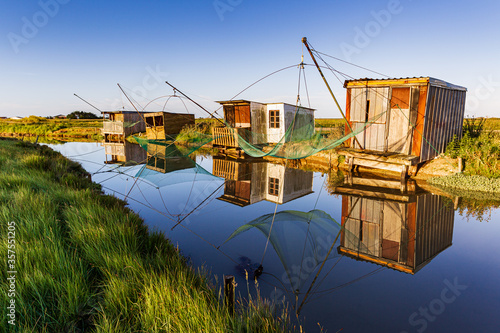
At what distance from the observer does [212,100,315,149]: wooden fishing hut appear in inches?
684

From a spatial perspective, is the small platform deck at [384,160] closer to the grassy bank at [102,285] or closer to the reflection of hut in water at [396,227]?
the reflection of hut in water at [396,227]

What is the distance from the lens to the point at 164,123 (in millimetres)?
22828

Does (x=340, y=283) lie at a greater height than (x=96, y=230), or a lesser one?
lesser

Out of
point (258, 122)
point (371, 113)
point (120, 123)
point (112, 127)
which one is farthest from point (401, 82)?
point (112, 127)

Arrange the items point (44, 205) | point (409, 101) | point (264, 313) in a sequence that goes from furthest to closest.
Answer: point (409, 101) < point (44, 205) < point (264, 313)

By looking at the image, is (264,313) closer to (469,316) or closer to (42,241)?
(469,316)

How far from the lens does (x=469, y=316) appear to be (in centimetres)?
353

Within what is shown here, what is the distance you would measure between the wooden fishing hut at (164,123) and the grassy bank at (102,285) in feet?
A: 61.9

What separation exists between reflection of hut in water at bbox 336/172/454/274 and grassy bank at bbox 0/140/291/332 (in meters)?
2.89

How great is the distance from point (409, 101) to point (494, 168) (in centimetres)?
378

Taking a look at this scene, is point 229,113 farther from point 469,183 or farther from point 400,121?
point 469,183

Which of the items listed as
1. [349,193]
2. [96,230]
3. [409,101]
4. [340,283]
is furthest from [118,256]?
[409,101]

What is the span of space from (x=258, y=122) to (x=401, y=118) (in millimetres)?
9390

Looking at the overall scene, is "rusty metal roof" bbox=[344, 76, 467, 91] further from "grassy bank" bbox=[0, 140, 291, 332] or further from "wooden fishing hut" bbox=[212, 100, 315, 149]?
"grassy bank" bbox=[0, 140, 291, 332]
